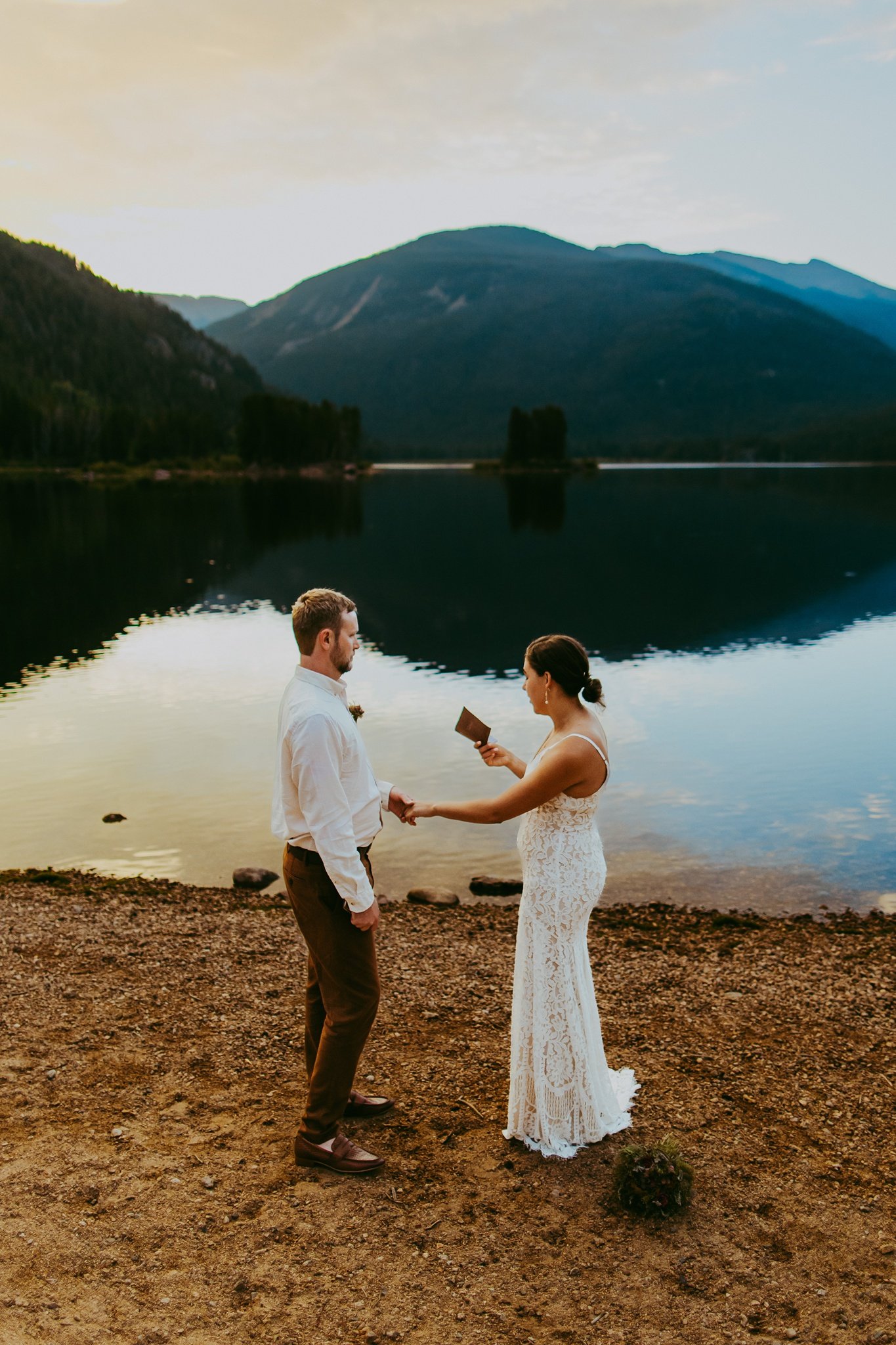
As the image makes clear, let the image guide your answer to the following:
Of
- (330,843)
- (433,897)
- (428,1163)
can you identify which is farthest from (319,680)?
(433,897)

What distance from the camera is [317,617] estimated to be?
5715 millimetres

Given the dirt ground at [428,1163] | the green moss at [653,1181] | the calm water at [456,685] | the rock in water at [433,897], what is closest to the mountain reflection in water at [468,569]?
the calm water at [456,685]

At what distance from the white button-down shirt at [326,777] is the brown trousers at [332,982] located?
0.22 m

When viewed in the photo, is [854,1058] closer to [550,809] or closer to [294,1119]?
[550,809]

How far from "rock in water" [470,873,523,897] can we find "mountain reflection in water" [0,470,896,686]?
17.5 meters

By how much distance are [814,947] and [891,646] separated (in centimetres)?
2627

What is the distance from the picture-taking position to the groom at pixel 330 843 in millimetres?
5641

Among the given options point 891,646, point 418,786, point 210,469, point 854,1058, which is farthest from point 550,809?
point 210,469

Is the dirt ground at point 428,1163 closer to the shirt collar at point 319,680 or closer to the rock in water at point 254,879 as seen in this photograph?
the rock in water at point 254,879

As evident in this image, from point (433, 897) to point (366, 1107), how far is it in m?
5.47

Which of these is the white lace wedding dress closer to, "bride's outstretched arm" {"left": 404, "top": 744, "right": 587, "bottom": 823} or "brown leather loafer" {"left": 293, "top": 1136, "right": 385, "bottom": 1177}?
"bride's outstretched arm" {"left": 404, "top": 744, "right": 587, "bottom": 823}

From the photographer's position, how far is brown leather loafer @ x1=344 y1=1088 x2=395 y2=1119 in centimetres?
709

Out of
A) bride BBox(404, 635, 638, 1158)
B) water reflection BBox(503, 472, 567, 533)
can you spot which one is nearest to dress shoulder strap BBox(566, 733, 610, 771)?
bride BBox(404, 635, 638, 1158)

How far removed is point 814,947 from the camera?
35.6 ft
